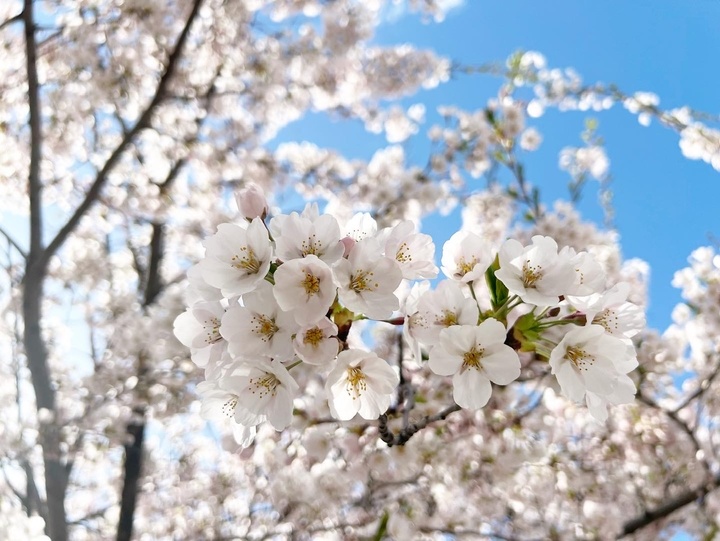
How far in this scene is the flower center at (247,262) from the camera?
0.98 meters

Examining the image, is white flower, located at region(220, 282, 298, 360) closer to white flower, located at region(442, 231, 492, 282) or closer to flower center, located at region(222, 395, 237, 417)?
flower center, located at region(222, 395, 237, 417)

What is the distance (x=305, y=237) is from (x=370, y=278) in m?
0.15

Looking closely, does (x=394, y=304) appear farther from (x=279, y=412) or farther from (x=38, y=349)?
(x=38, y=349)

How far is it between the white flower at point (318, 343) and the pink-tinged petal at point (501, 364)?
0.28 meters

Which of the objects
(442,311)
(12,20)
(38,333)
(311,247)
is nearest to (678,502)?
(442,311)

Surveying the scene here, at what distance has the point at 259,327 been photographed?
3.01 feet

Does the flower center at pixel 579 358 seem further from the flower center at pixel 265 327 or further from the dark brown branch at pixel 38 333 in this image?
the dark brown branch at pixel 38 333

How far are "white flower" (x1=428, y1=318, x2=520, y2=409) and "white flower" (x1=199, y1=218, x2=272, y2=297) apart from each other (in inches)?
14.4

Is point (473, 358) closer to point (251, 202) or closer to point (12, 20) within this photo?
point (251, 202)

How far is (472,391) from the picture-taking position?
37.7 inches

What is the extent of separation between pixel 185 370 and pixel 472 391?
403 centimetres

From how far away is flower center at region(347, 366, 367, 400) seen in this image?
3.27 feet

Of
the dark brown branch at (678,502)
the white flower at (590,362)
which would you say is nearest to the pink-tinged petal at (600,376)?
the white flower at (590,362)

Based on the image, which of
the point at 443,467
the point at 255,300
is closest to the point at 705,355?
the point at 443,467
